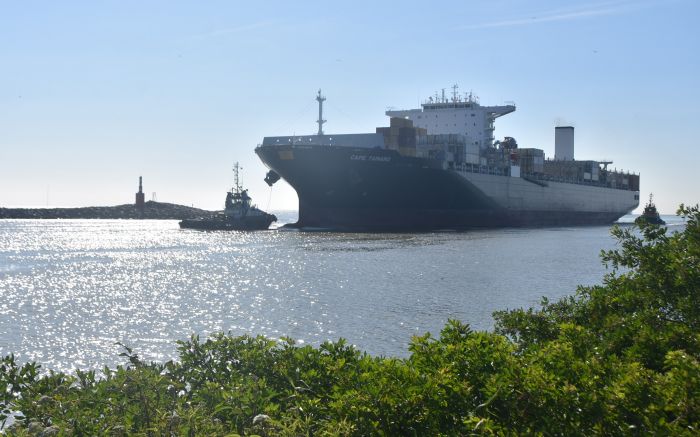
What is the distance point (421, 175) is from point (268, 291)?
39.0 metres

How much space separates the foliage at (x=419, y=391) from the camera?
16.0 ft

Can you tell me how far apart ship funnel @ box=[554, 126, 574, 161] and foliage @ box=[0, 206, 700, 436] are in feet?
372

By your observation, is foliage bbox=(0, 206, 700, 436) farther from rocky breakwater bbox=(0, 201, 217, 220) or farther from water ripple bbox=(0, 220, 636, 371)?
rocky breakwater bbox=(0, 201, 217, 220)

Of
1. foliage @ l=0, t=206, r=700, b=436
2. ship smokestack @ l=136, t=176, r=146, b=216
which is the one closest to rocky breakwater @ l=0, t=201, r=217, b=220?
ship smokestack @ l=136, t=176, r=146, b=216

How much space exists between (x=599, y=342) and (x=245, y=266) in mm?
36804

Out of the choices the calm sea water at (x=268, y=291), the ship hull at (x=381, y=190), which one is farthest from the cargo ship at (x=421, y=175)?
the calm sea water at (x=268, y=291)

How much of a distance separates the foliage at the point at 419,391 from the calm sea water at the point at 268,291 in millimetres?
10438

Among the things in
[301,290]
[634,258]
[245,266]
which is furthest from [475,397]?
[245,266]

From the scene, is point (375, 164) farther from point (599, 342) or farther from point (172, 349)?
point (599, 342)

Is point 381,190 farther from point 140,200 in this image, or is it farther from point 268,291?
point 140,200

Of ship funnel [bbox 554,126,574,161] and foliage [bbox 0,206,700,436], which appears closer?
foliage [bbox 0,206,700,436]

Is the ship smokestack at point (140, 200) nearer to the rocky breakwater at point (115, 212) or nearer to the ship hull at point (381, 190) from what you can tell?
the rocky breakwater at point (115, 212)

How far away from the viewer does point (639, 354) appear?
20.9 ft

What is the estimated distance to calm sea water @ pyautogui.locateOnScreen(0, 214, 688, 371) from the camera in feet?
65.3
